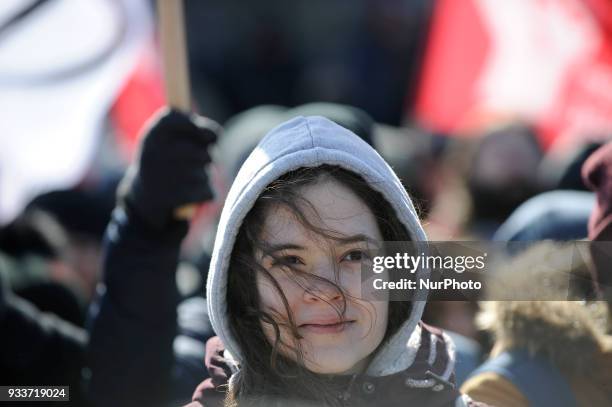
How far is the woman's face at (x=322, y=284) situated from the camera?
1.42 meters

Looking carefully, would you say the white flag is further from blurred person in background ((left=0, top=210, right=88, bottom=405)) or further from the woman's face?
the woman's face

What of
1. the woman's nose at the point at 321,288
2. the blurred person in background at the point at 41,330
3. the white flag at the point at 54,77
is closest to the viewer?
the woman's nose at the point at 321,288

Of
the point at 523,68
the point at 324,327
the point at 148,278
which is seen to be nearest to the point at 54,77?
the point at 148,278

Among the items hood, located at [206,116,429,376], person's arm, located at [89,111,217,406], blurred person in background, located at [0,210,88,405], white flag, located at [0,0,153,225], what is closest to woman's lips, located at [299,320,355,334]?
hood, located at [206,116,429,376]

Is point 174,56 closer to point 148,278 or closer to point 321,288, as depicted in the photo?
point 148,278

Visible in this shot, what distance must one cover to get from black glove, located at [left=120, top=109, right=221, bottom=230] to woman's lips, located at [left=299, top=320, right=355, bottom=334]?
2.41 feet

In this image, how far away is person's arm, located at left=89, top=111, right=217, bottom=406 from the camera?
2.07 metres

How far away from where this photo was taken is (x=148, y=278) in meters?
2.09

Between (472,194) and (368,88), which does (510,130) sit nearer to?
(472,194)

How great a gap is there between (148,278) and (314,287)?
30.3 inches

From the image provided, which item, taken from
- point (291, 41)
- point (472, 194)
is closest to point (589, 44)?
point (472, 194)

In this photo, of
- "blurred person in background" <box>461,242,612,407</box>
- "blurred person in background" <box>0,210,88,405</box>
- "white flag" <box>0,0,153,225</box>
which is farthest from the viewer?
"white flag" <box>0,0,153,225</box>

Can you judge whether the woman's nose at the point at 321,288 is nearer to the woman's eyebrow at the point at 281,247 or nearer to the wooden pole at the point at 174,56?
the woman's eyebrow at the point at 281,247

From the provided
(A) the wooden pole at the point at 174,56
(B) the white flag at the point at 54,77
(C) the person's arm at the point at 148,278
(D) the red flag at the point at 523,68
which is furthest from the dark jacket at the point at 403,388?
(D) the red flag at the point at 523,68
